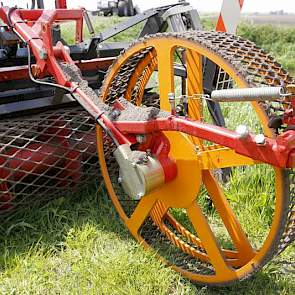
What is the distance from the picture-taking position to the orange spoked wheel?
5.71 ft

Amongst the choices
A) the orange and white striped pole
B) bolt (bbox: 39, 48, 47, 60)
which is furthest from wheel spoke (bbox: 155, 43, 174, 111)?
the orange and white striped pole

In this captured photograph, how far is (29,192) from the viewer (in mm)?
2654

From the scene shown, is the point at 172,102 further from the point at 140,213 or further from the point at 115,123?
the point at 140,213

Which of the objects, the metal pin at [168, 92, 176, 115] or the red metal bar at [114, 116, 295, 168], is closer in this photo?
the red metal bar at [114, 116, 295, 168]

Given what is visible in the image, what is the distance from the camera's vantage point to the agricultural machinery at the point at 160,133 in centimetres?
169

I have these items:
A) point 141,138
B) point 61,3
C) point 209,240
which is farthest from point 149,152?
point 61,3

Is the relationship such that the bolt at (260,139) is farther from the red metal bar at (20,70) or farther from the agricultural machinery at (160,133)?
the red metal bar at (20,70)

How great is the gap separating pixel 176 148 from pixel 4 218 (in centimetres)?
114

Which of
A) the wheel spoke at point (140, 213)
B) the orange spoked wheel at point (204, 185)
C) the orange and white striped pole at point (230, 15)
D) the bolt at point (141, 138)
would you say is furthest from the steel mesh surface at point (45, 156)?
the orange and white striped pole at point (230, 15)

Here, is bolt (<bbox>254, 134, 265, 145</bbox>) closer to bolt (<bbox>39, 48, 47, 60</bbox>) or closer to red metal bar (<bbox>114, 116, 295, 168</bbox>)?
red metal bar (<bbox>114, 116, 295, 168</bbox>)

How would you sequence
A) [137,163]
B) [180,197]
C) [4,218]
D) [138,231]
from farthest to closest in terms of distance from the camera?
[4,218], [138,231], [180,197], [137,163]

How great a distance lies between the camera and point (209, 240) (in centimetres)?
197

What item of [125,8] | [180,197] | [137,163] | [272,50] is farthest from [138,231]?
[272,50]

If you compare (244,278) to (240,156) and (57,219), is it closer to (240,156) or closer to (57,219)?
(240,156)
